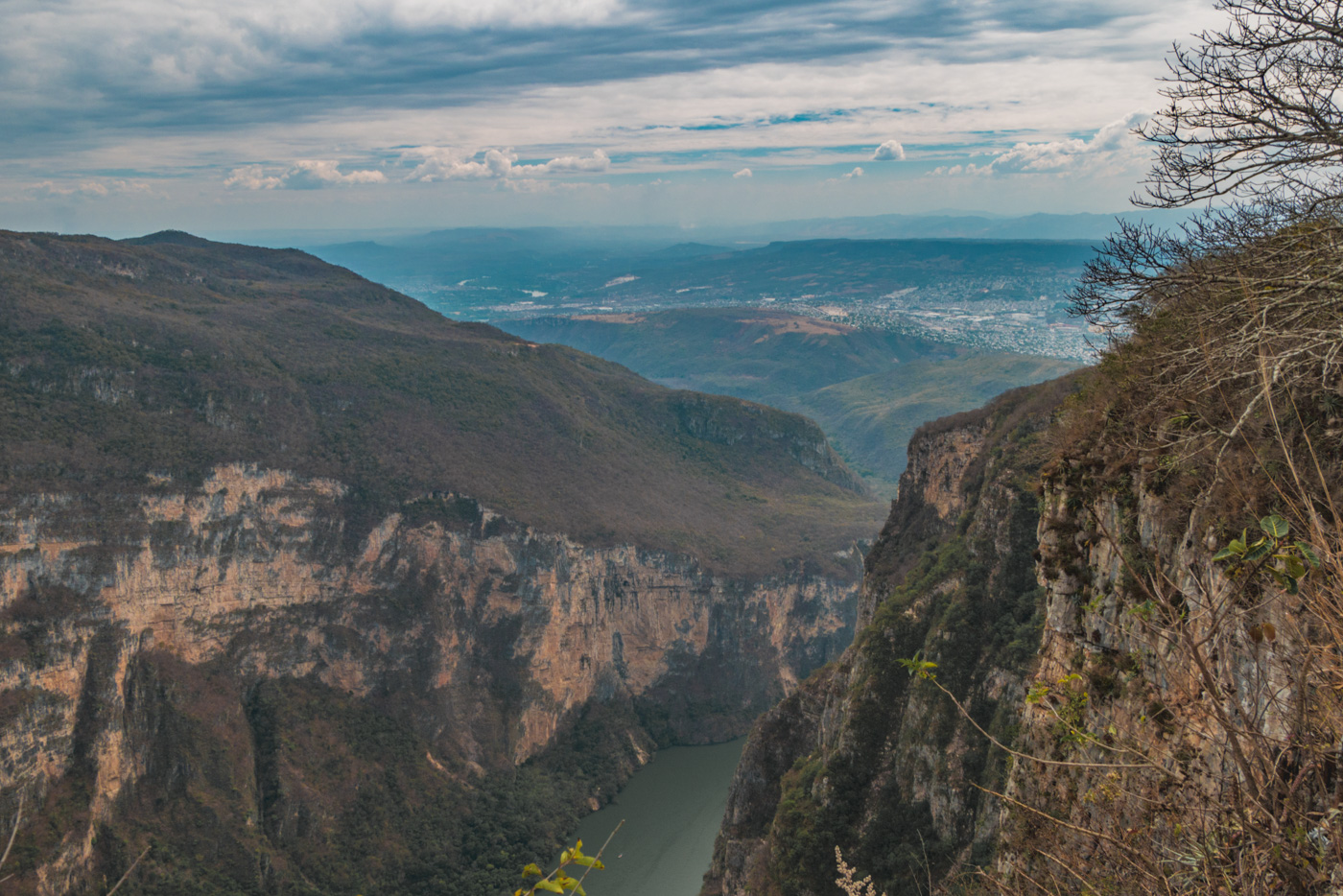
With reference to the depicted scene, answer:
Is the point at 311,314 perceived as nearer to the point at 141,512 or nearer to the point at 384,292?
the point at 384,292

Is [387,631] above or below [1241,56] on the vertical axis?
below

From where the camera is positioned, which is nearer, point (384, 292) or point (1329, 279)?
point (1329, 279)

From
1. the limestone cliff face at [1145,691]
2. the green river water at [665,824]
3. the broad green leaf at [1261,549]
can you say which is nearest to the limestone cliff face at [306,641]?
the green river water at [665,824]

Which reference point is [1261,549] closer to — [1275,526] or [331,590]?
[1275,526]

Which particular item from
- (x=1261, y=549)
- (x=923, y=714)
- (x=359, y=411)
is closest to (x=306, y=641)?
(x=359, y=411)

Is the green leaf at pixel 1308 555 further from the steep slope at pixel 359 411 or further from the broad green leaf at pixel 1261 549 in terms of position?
the steep slope at pixel 359 411

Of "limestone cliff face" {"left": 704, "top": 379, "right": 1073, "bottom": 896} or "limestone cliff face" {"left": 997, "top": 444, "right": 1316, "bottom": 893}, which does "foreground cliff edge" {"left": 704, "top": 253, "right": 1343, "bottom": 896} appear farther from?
"limestone cliff face" {"left": 704, "top": 379, "right": 1073, "bottom": 896}

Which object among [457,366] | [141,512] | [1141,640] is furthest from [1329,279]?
[457,366]
